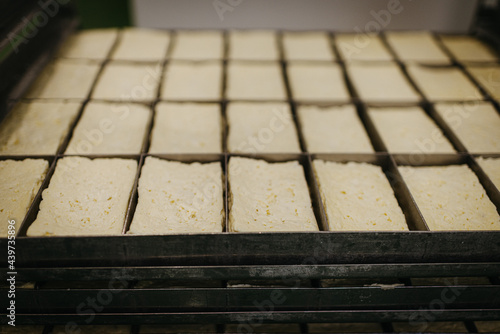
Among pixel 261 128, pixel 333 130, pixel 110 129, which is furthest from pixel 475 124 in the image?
pixel 110 129

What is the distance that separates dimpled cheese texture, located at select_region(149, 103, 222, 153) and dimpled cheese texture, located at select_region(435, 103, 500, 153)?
167 centimetres

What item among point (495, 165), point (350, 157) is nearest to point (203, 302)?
point (350, 157)

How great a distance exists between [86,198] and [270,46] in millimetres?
2325

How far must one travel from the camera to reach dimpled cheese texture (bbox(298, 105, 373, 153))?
2484mm

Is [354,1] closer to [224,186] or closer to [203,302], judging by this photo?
[224,186]

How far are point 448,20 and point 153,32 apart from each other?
3.65 m

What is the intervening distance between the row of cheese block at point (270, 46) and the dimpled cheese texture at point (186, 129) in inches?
31.6

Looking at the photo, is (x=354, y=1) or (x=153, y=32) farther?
(x=354, y=1)

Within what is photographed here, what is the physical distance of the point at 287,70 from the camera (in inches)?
127

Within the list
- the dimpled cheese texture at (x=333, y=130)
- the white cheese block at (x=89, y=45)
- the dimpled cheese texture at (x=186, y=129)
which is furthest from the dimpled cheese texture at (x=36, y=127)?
the dimpled cheese texture at (x=333, y=130)

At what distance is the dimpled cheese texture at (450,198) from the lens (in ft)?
6.59

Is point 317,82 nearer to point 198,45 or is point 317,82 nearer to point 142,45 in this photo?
point 198,45

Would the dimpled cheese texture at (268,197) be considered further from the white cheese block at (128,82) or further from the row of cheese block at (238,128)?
the white cheese block at (128,82)

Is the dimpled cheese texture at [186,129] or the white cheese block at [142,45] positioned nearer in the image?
the dimpled cheese texture at [186,129]
